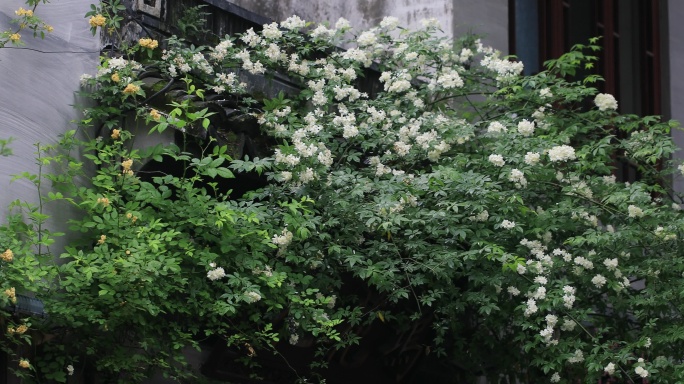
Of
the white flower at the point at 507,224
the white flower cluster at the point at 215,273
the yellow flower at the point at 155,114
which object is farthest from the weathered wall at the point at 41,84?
the white flower at the point at 507,224

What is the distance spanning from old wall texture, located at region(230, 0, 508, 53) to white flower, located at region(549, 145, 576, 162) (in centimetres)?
362

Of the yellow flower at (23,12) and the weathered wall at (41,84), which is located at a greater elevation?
the yellow flower at (23,12)

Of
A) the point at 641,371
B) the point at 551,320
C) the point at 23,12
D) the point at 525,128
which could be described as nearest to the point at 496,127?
the point at 525,128

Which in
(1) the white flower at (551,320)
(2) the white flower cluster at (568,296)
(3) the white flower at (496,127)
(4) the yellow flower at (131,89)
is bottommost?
(1) the white flower at (551,320)

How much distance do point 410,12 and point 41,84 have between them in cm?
685

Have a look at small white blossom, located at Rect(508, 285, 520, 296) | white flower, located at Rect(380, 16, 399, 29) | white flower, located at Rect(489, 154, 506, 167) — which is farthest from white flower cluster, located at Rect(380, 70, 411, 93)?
small white blossom, located at Rect(508, 285, 520, 296)

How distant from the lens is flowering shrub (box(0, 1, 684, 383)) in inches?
460

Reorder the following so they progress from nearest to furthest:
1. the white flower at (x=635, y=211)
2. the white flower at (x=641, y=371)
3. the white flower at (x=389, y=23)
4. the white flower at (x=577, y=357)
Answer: the white flower at (x=641, y=371) < the white flower at (x=577, y=357) < the white flower at (x=635, y=211) < the white flower at (x=389, y=23)

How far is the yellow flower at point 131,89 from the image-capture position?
1198 cm

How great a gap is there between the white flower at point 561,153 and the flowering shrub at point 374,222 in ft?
0.06

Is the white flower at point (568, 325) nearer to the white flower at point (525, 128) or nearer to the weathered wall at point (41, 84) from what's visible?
the white flower at point (525, 128)

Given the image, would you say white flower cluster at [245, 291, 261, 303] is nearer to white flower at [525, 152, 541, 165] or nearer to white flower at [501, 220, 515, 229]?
white flower at [501, 220, 515, 229]

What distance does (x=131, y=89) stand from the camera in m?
12.0

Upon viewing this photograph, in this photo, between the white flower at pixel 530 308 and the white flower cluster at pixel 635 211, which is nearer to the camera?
the white flower at pixel 530 308
